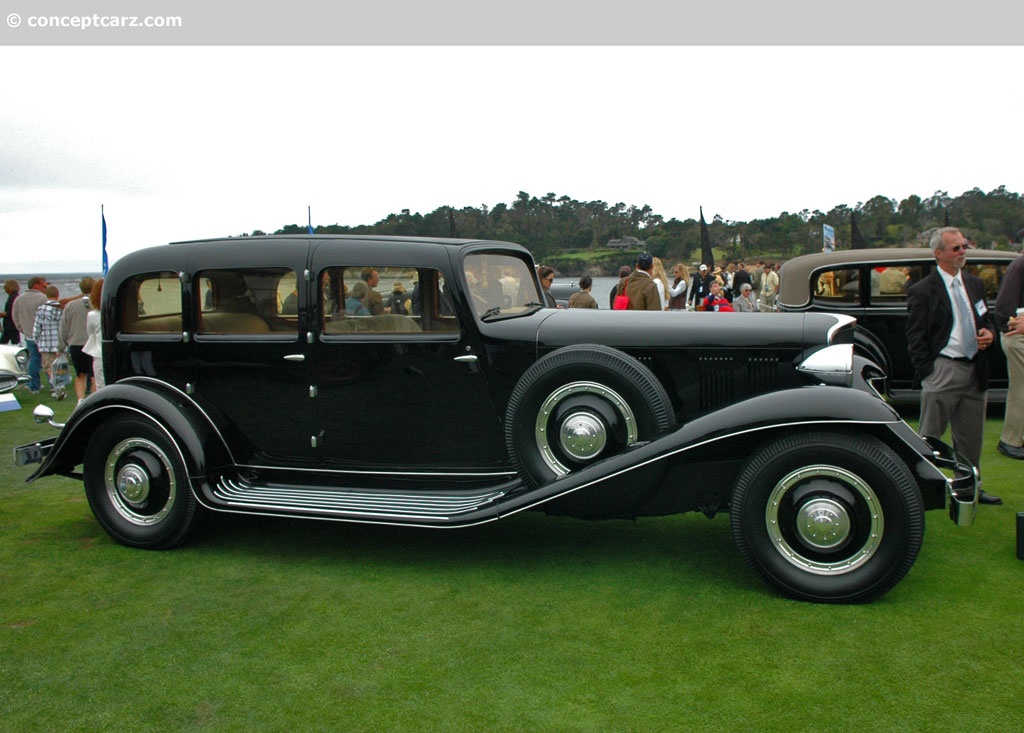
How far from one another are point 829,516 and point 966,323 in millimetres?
2111

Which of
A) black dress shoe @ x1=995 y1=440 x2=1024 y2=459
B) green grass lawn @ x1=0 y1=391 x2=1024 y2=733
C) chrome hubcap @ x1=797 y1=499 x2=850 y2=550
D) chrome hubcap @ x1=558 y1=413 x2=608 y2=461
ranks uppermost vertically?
chrome hubcap @ x1=558 y1=413 x2=608 y2=461

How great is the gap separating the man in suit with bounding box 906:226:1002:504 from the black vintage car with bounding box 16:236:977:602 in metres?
0.61

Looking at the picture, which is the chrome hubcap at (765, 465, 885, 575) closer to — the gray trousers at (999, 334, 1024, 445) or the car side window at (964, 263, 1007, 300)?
the gray trousers at (999, 334, 1024, 445)

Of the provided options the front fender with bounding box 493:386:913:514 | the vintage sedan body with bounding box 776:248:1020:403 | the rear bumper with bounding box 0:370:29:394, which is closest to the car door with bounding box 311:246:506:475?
the front fender with bounding box 493:386:913:514

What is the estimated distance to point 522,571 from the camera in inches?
170

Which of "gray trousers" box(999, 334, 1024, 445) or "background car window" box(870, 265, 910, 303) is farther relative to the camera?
"background car window" box(870, 265, 910, 303)

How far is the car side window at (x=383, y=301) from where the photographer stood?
4637mm

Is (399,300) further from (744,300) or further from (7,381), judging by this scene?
(744,300)

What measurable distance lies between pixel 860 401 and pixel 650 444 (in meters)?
1.00

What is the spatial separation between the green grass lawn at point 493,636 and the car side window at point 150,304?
137cm

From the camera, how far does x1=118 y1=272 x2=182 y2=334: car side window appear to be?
504 centimetres

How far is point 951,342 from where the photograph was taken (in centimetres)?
502

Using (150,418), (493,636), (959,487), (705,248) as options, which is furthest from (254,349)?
(705,248)

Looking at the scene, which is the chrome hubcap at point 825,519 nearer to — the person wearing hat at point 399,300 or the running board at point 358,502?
the running board at point 358,502
